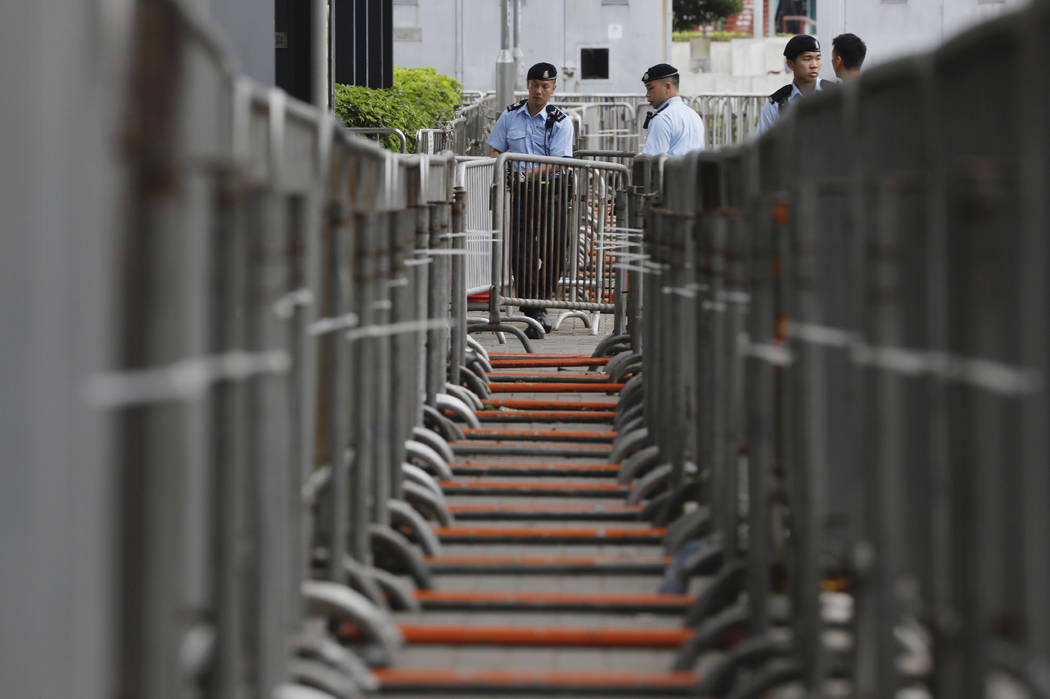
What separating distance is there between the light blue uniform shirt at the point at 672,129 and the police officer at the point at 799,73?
1547 millimetres

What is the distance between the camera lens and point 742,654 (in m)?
4.89

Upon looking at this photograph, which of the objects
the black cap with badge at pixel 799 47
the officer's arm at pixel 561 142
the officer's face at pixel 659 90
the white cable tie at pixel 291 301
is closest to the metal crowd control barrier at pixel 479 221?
the officer's arm at pixel 561 142

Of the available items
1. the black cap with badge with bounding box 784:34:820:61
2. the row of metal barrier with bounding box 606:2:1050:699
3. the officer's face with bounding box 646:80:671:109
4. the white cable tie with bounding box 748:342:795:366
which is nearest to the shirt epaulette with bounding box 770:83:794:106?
the black cap with badge with bounding box 784:34:820:61

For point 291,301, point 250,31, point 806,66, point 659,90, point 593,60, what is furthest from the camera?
point 593,60

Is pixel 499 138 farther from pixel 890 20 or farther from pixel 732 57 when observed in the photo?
pixel 732 57

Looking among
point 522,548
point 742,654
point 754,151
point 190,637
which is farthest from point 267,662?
point 522,548

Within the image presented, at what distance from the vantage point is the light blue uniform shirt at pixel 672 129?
38.4 feet

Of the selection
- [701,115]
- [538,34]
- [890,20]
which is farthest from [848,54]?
[538,34]

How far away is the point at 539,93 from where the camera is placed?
1338 cm

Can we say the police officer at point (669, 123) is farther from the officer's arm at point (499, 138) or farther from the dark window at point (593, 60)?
the dark window at point (593, 60)

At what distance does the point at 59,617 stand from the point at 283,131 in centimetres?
193

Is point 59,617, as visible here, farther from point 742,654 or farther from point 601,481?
point 601,481

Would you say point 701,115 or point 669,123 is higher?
point 701,115

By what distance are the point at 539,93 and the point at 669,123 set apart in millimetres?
1898
